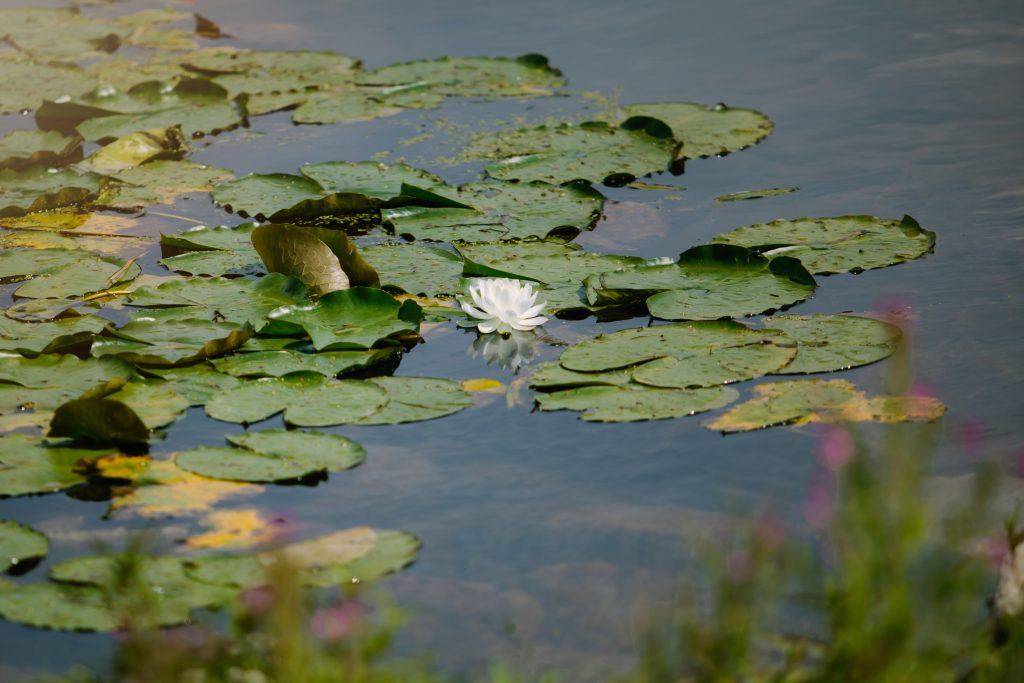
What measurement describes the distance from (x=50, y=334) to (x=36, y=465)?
667 millimetres

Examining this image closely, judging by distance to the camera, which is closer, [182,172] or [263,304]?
[263,304]

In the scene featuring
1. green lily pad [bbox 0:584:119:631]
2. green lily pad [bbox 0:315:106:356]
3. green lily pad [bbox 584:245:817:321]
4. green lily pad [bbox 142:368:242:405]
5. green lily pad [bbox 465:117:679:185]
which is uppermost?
green lily pad [bbox 465:117:679:185]

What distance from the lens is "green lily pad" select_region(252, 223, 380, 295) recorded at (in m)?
3.32

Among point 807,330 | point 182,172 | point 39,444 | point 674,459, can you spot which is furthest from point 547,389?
point 182,172

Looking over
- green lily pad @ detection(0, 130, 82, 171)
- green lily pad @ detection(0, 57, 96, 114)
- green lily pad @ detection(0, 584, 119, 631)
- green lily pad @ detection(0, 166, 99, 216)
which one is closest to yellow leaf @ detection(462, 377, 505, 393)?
green lily pad @ detection(0, 584, 119, 631)

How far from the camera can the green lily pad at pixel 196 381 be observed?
2852 mm

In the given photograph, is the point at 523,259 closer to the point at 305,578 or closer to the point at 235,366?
the point at 235,366

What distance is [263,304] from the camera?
3266 mm

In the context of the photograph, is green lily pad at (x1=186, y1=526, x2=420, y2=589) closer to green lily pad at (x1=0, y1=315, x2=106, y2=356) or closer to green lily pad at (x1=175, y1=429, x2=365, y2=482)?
green lily pad at (x1=175, y1=429, x2=365, y2=482)

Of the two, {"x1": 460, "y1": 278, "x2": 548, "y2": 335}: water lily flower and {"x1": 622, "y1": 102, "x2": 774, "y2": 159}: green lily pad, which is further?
A: {"x1": 622, "y1": 102, "x2": 774, "y2": 159}: green lily pad

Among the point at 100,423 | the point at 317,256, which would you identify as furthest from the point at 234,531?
the point at 317,256

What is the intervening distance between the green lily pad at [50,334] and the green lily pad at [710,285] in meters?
1.36

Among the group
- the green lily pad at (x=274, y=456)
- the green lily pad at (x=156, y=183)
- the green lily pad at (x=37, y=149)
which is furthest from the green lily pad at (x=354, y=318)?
the green lily pad at (x=37, y=149)

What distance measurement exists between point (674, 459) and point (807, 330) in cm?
67
